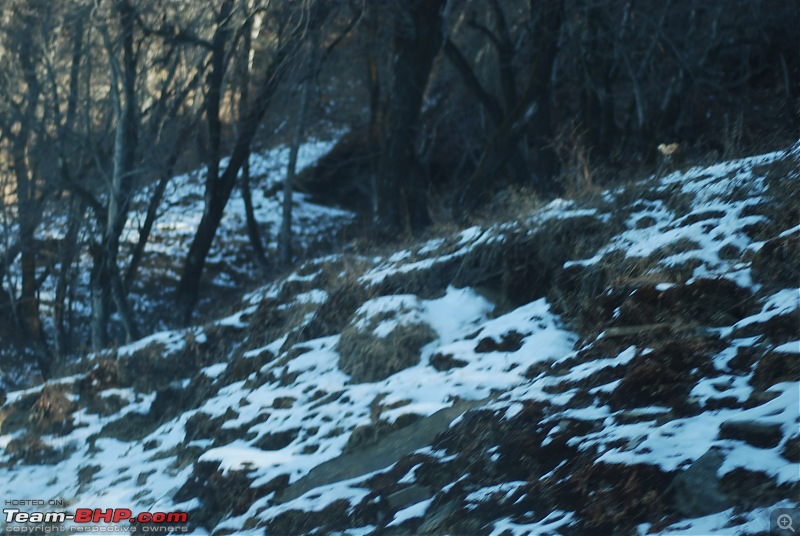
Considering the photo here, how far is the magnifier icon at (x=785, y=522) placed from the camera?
→ 3.46 m

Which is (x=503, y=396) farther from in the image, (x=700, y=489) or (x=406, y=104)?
(x=406, y=104)

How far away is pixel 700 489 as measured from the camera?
3961 mm

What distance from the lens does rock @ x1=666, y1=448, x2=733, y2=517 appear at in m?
3.88

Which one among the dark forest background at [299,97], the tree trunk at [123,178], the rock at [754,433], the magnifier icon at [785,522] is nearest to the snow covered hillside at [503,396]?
the rock at [754,433]

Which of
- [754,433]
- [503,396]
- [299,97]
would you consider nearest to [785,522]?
[754,433]

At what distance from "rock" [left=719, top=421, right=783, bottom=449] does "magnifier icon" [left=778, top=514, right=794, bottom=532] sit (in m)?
0.52

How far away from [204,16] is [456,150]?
31.2 ft

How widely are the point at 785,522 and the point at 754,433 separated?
0.67 metres

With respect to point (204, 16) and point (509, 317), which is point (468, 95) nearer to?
point (204, 16)

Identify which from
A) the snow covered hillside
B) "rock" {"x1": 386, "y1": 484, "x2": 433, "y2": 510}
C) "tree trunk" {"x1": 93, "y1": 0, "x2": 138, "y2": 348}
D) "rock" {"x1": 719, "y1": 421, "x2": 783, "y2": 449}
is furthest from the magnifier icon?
"tree trunk" {"x1": 93, "y1": 0, "x2": 138, "y2": 348}

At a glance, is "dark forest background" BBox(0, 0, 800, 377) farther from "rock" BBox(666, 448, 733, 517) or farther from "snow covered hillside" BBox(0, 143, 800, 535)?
"rock" BBox(666, 448, 733, 517)

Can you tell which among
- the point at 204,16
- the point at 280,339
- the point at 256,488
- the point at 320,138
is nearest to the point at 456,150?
the point at 320,138

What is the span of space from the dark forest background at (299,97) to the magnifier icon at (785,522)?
25.2ft

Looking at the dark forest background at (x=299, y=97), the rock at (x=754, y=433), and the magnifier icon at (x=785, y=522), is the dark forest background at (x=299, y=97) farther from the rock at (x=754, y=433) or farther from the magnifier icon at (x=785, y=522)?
the magnifier icon at (x=785, y=522)
